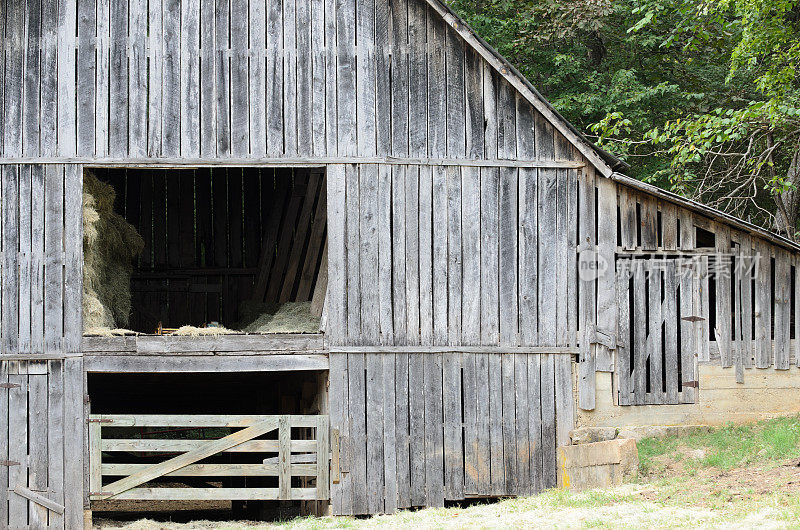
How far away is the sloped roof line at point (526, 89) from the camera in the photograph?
519 inches

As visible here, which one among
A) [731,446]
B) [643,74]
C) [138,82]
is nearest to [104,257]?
[138,82]

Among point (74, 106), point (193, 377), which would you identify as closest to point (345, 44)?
point (74, 106)

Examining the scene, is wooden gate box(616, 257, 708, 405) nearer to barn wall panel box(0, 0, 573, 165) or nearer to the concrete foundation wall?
the concrete foundation wall

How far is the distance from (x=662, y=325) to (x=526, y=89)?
12.3 feet

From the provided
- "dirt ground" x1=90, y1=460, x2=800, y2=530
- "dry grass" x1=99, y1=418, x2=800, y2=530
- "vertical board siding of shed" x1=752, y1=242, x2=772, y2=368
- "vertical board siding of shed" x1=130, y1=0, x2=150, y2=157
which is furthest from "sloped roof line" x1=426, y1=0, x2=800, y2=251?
"vertical board siding of shed" x1=130, y1=0, x2=150, y2=157

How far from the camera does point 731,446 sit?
1312 cm

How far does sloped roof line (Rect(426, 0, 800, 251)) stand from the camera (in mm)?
13203

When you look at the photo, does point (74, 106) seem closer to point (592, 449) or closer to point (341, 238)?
point (341, 238)

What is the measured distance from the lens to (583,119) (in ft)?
76.4

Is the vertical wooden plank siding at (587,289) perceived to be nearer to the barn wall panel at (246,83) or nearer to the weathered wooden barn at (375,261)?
the weathered wooden barn at (375,261)

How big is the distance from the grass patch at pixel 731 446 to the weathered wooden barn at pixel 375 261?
1.93 feet

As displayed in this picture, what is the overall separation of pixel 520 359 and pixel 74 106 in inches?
266

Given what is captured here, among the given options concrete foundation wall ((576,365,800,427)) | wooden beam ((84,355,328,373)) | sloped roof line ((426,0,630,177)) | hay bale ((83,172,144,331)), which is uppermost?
sloped roof line ((426,0,630,177))

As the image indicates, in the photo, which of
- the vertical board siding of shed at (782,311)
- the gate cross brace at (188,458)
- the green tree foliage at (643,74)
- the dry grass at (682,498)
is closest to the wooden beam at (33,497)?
the gate cross brace at (188,458)
